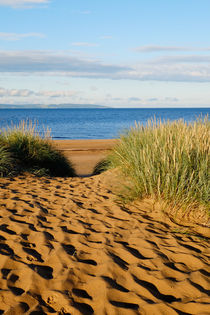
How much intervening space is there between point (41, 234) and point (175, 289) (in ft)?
6.38

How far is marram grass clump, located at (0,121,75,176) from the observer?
9.29 metres

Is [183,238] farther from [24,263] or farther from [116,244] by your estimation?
[24,263]

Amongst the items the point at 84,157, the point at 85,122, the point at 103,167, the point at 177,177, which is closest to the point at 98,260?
the point at 177,177

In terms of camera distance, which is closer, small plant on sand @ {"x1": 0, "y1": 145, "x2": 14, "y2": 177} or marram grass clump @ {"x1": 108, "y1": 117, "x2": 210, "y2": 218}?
marram grass clump @ {"x1": 108, "y1": 117, "x2": 210, "y2": 218}

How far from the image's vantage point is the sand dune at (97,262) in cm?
299

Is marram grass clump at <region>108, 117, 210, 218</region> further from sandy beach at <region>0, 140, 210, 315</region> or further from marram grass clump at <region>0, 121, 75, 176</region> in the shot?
marram grass clump at <region>0, 121, 75, 176</region>

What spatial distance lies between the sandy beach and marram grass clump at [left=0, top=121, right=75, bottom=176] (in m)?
3.29

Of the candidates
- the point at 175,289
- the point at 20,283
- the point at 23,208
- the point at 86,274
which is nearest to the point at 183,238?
the point at 175,289

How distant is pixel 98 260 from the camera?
3725mm

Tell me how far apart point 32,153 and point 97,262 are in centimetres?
640

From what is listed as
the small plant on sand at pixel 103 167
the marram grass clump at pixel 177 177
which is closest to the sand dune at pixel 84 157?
the small plant on sand at pixel 103 167

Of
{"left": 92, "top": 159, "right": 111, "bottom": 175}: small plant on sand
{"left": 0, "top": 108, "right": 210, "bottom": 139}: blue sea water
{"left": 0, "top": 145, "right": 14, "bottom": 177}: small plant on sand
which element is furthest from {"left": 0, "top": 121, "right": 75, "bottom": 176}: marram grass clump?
{"left": 0, "top": 108, "right": 210, "bottom": 139}: blue sea water

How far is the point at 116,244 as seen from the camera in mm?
4145

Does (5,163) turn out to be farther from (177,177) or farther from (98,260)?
(98,260)
